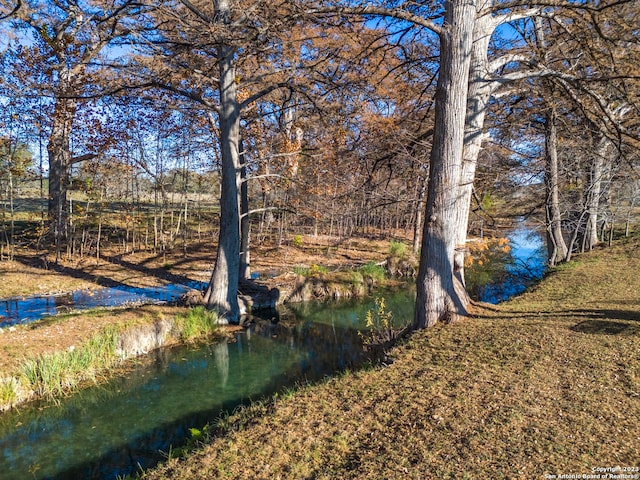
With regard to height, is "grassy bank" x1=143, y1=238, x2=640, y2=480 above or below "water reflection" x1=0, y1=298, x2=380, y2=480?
above

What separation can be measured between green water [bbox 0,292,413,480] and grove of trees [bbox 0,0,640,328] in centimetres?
188

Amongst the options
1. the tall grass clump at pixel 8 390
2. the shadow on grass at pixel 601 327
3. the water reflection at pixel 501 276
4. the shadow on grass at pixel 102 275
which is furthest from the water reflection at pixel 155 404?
the shadow on grass at pixel 102 275

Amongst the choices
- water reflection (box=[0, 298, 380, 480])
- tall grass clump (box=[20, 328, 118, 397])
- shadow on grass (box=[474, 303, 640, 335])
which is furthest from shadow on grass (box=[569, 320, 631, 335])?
tall grass clump (box=[20, 328, 118, 397])

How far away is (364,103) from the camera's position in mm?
9664

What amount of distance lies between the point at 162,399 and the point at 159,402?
0.32ft

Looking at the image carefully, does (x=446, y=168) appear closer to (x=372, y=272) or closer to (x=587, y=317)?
(x=587, y=317)

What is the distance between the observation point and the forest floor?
21.8ft

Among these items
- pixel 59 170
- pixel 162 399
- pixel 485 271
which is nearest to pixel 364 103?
pixel 162 399

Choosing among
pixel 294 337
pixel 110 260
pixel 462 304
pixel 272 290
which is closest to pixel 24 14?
pixel 110 260

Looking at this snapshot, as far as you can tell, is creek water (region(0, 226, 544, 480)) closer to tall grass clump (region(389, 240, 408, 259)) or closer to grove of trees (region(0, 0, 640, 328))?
grove of trees (region(0, 0, 640, 328))

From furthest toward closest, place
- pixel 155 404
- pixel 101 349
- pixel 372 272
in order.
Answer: pixel 372 272, pixel 101 349, pixel 155 404

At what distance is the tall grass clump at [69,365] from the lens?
19.2 ft

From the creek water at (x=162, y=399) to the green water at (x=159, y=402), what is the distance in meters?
0.01

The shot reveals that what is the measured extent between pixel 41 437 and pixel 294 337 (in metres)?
4.93
